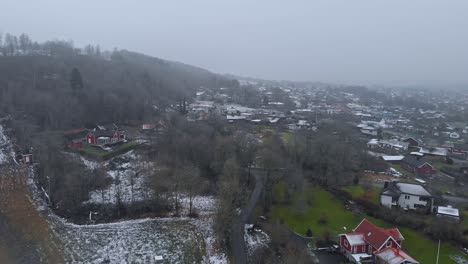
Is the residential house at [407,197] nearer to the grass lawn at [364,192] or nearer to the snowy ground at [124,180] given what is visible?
the grass lawn at [364,192]

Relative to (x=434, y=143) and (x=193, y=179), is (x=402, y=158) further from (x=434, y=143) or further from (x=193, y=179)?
(x=193, y=179)

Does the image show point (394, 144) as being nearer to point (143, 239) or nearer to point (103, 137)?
point (103, 137)

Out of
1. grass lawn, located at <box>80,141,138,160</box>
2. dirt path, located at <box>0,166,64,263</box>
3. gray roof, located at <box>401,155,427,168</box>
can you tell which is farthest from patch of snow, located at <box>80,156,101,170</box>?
gray roof, located at <box>401,155,427,168</box>

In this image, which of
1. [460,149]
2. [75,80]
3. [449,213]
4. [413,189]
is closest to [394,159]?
[460,149]

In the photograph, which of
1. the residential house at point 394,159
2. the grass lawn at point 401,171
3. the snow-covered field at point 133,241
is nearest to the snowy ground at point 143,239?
the snow-covered field at point 133,241

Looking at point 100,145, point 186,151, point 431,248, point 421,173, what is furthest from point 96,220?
point 421,173

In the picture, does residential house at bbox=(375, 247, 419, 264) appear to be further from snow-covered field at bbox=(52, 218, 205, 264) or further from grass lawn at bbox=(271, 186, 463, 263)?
snow-covered field at bbox=(52, 218, 205, 264)

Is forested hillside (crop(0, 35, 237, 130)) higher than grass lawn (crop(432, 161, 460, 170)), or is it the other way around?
forested hillside (crop(0, 35, 237, 130))
